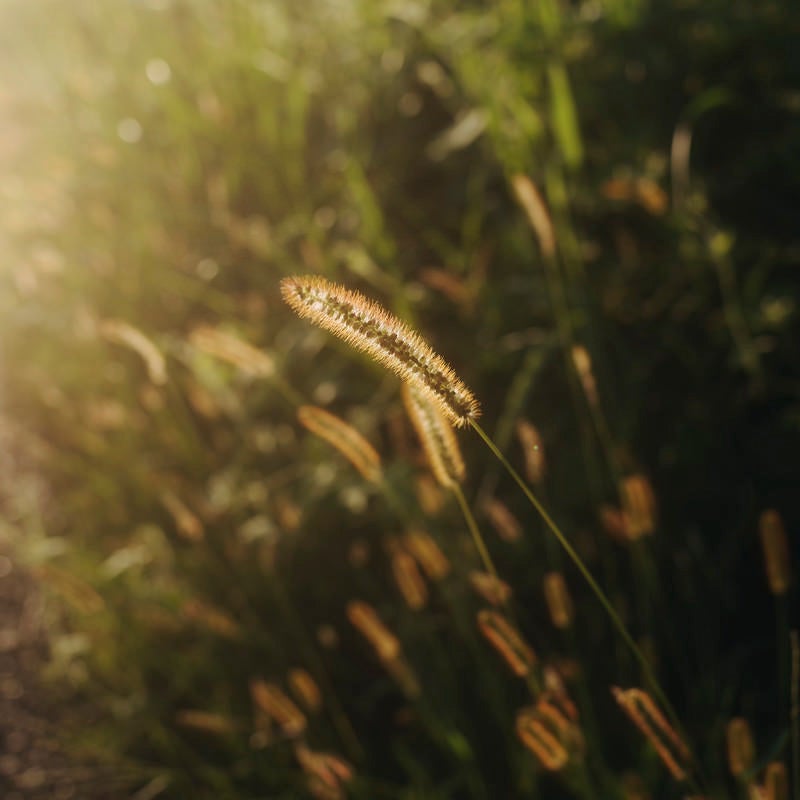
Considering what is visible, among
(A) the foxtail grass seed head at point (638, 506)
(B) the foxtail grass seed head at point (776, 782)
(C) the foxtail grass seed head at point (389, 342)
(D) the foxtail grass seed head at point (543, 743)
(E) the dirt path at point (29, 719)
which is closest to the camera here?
(C) the foxtail grass seed head at point (389, 342)

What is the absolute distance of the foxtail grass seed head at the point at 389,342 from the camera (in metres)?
0.80

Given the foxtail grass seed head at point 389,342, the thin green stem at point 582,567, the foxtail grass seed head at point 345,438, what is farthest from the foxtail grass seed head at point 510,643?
the foxtail grass seed head at point 389,342

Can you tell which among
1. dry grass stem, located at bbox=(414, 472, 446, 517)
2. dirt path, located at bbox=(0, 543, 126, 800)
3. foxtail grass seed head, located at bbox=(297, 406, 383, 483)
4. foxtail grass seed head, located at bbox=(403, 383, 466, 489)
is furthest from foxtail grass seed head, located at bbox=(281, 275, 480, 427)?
dirt path, located at bbox=(0, 543, 126, 800)

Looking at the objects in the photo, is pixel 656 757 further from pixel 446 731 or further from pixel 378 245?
pixel 378 245

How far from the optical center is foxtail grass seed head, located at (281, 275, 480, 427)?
800 mm

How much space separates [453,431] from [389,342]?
2.36 ft

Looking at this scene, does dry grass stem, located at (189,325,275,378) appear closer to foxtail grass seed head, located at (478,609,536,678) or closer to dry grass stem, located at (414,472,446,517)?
dry grass stem, located at (414,472,446,517)

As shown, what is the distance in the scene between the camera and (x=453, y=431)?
1508 mm

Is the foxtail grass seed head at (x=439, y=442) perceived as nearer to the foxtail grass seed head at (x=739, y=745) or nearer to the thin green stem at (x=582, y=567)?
the thin green stem at (x=582, y=567)

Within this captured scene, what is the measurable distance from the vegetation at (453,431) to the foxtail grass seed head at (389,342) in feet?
1.23

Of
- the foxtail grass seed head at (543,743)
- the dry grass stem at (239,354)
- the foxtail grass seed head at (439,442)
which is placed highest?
the dry grass stem at (239,354)

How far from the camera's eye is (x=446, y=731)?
158 centimetres

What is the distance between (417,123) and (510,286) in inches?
30.4

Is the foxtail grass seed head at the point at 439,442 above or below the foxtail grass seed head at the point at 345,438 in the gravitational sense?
below
